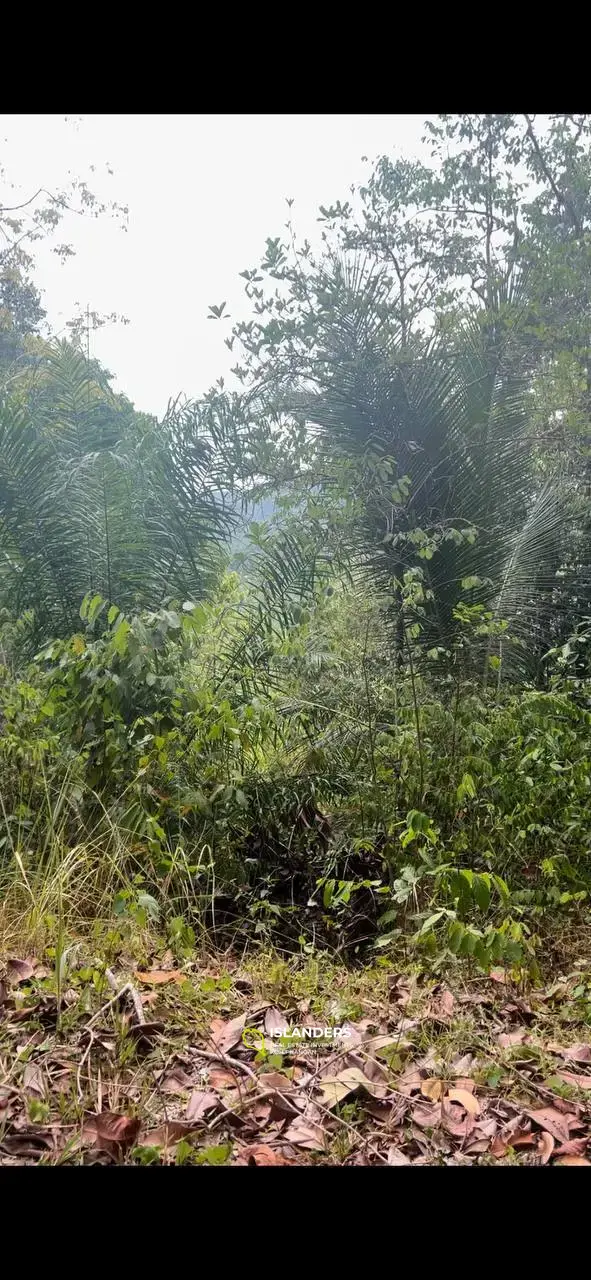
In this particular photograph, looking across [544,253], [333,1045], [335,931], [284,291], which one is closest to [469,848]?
[335,931]

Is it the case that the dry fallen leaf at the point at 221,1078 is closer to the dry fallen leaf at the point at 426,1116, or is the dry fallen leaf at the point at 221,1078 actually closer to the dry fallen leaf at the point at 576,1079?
the dry fallen leaf at the point at 426,1116

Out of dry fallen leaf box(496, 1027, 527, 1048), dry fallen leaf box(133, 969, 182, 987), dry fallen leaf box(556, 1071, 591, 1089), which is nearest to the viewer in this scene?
dry fallen leaf box(556, 1071, 591, 1089)

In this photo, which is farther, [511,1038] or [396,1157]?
[511,1038]

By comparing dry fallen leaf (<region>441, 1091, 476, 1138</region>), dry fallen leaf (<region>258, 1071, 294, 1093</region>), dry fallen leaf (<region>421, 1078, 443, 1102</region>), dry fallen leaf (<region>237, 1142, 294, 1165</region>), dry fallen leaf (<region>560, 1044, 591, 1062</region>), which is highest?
dry fallen leaf (<region>258, 1071, 294, 1093</region>)

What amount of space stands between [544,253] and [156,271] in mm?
1603

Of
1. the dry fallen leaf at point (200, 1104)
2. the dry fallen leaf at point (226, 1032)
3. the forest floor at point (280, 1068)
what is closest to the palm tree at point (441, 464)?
the forest floor at point (280, 1068)

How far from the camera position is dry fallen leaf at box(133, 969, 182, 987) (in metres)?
1.67

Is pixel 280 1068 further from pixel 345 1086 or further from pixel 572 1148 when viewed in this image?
pixel 572 1148

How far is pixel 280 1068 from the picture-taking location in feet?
4.59

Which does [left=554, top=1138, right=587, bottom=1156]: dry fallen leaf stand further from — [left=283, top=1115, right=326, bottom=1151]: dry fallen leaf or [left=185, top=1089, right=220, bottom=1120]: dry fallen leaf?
[left=185, top=1089, right=220, bottom=1120]: dry fallen leaf

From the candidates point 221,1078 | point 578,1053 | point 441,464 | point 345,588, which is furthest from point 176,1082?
point 441,464

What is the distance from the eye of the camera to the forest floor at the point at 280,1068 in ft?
4.11

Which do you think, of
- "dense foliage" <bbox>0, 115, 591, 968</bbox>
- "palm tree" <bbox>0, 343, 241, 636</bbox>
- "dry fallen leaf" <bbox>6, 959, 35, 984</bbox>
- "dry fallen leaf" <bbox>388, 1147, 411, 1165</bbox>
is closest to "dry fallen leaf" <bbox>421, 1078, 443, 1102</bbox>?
"dry fallen leaf" <bbox>388, 1147, 411, 1165</bbox>

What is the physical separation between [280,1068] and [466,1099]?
11.3 inches
